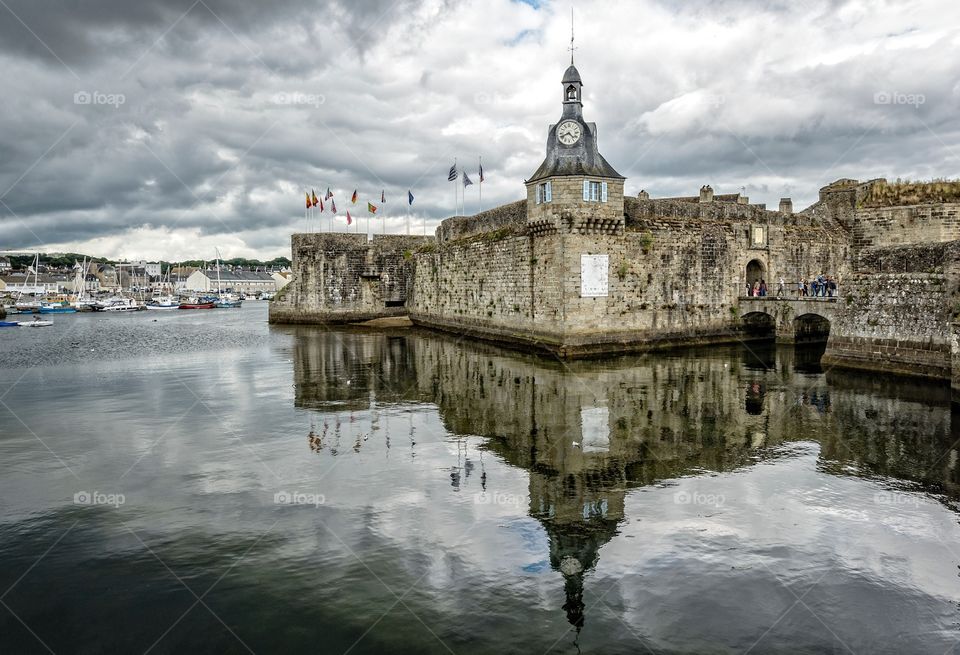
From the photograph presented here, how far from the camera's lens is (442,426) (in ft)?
42.9

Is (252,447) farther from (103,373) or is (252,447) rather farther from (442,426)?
(103,373)

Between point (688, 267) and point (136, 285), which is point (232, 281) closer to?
point (136, 285)

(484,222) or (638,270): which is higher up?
(484,222)

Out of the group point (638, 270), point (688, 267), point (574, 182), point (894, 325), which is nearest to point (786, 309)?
point (688, 267)

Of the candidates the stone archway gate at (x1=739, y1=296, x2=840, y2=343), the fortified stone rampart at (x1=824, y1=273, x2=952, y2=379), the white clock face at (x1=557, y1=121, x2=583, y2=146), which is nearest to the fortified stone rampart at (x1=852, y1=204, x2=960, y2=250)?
the stone archway gate at (x1=739, y1=296, x2=840, y2=343)

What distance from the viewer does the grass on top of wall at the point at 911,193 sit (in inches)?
1201

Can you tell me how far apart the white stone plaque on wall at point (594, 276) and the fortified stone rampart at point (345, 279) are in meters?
22.0

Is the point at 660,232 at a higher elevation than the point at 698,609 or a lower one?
higher

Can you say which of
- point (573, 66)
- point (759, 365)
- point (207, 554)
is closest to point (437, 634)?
point (207, 554)

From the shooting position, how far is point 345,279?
4353cm

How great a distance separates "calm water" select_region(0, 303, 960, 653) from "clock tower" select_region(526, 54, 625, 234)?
10476 millimetres

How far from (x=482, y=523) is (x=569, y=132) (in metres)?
20.1

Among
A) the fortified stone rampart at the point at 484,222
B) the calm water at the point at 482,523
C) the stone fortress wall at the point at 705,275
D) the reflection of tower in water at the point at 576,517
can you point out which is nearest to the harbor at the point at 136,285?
the fortified stone rampart at the point at 484,222

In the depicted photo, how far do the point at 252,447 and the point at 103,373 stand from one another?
42.9 feet
